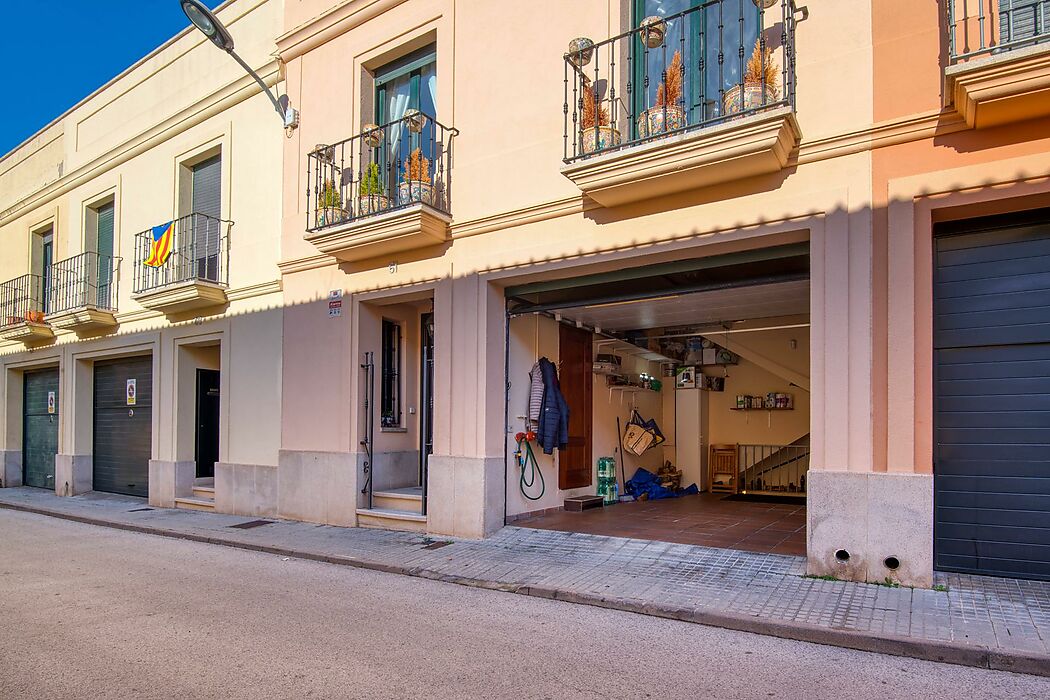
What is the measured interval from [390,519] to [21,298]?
14255 millimetres

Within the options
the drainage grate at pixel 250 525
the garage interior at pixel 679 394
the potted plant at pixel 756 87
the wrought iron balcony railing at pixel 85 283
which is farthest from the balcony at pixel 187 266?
the potted plant at pixel 756 87

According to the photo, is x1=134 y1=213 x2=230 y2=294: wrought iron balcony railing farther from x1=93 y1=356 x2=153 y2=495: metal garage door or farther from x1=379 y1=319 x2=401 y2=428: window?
x1=379 y1=319 x2=401 y2=428: window

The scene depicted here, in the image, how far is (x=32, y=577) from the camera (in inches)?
297

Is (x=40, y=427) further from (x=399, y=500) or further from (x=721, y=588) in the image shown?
(x=721, y=588)

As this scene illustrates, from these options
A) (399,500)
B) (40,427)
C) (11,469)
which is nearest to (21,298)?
(40,427)

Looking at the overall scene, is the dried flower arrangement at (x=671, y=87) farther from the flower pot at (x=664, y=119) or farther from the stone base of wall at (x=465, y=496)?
the stone base of wall at (x=465, y=496)

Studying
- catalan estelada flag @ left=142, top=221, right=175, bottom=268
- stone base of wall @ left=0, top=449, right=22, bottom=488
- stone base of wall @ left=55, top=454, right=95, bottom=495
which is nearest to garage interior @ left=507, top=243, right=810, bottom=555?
catalan estelada flag @ left=142, top=221, right=175, bottom=268

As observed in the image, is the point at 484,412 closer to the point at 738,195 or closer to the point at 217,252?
the point at 738,195

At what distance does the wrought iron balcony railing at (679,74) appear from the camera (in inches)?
267

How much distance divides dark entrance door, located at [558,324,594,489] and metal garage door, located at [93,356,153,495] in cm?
859

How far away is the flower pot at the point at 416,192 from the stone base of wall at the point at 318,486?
11.8 ft

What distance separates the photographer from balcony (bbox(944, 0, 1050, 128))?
17.5 feet

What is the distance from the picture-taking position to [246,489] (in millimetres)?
11547

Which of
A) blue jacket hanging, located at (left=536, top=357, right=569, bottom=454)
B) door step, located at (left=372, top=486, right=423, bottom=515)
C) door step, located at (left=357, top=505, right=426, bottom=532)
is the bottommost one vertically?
door step, located at (left=357, top=505, right=426, bottom=532)
